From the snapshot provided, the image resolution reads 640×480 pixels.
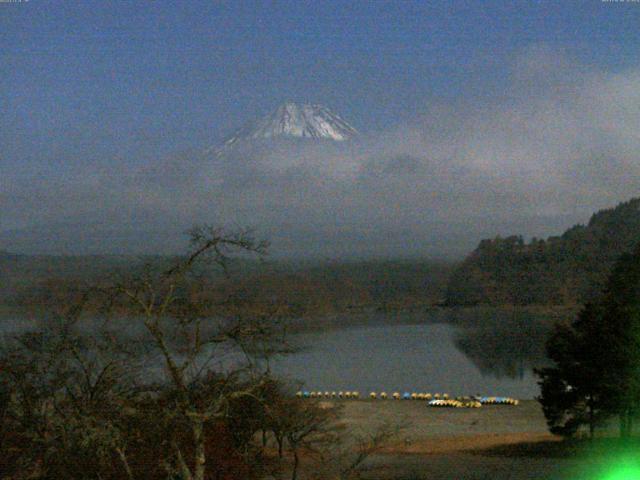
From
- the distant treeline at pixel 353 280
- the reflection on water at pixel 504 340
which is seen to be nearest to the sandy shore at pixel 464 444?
the reflection on water at pixel 504 340

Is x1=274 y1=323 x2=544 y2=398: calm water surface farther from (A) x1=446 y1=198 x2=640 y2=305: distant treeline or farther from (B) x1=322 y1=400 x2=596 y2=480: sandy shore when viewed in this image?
(A) x1=446 y1=198 x2=640 y2=305: distant treeline

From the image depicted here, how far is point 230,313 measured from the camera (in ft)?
17.0

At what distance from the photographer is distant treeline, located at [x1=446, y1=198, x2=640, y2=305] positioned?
222 feet

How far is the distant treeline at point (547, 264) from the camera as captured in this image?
67.8m

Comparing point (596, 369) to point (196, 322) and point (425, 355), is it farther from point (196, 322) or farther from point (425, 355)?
point (425, 355)

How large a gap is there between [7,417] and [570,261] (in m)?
70.1

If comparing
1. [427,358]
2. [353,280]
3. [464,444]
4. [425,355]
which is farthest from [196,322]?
[353,280]

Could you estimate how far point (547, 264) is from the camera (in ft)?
238

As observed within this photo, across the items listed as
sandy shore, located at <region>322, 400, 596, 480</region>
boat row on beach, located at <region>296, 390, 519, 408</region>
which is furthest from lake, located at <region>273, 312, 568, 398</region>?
sandy shore, located at <region>322, 400, 596, 480</region>

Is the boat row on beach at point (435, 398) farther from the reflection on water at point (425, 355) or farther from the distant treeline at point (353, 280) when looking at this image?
the distant treeline at point (353, 280)

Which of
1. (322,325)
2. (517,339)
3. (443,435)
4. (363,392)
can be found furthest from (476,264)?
(443,435)

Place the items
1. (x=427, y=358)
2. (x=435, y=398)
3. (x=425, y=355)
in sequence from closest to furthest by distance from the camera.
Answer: (x=435, y=398) < (x=427, y=358) < (x=425, y=355)

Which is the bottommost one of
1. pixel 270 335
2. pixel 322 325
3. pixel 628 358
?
pixel 322 325

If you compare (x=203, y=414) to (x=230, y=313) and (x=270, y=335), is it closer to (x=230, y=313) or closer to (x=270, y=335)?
(x=270, y=335)
